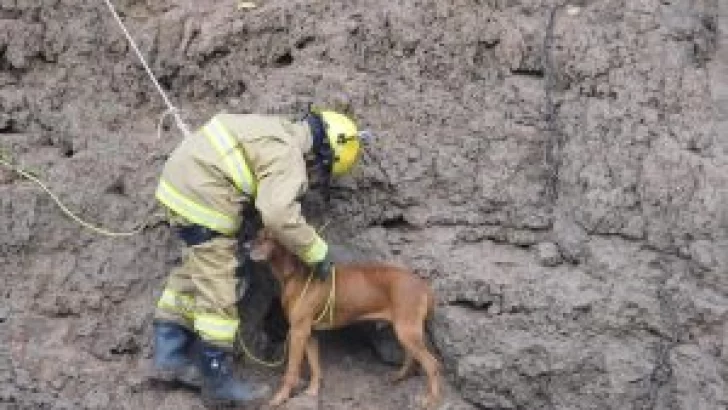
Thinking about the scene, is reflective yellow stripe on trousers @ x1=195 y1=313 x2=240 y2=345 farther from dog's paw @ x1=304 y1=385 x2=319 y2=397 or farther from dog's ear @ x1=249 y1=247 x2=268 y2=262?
dog's paw @ x1=304 y1=385 x2=319 y2=397

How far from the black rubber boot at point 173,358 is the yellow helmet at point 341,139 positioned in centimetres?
149

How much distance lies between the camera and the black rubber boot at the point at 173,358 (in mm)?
7027

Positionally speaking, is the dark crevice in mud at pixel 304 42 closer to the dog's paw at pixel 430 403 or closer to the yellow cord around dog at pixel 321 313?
the yellow cord around dog at pixel 321 313

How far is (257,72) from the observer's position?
25.9 feet

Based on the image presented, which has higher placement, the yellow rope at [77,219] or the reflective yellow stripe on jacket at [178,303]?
the yellow rope at [77,219]

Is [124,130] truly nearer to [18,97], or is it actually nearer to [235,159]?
[18,97]

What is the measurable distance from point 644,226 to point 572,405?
1285 millimetres

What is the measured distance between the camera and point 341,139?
693cm

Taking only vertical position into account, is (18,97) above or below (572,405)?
above

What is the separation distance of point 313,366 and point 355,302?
0.53 metres

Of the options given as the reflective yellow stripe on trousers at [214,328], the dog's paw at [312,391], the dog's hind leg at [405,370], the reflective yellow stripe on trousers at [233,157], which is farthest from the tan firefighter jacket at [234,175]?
the dog's hind leg at [405,370]

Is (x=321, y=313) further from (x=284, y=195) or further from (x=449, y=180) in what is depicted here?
(x=449, y=180)

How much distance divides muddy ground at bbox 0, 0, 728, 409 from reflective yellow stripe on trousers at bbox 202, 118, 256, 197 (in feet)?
3.61

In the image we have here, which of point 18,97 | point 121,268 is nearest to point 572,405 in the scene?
point 121,268
